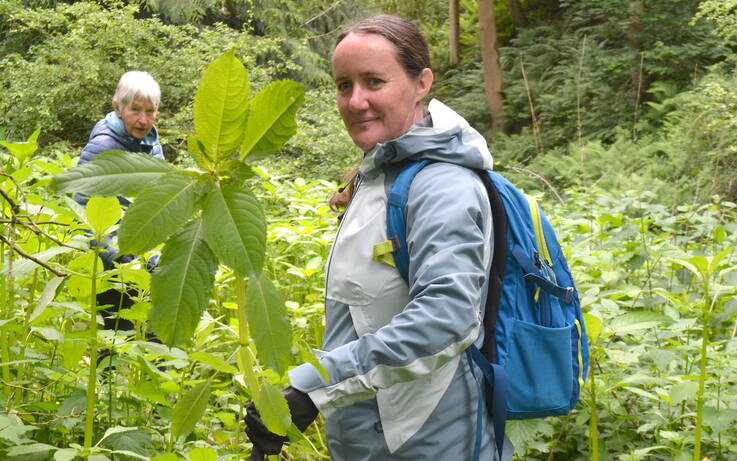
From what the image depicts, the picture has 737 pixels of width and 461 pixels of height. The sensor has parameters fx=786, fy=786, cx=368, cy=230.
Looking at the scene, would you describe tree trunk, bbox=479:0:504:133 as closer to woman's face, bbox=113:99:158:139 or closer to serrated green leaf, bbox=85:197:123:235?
woman's face, bbox=113:99:158:139

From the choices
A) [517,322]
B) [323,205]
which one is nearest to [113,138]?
[323,205]

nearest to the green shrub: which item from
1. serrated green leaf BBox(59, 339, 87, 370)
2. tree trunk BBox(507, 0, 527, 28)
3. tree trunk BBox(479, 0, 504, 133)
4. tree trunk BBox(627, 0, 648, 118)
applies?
tree trunk BBox(479, 0, 504, 133)

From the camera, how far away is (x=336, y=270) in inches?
70.6

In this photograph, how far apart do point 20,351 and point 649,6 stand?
1426 centimetres

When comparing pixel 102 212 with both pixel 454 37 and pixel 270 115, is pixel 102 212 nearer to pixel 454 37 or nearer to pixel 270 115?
pixel 270 115

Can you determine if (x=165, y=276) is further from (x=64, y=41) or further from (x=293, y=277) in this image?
(x=64, y=41)

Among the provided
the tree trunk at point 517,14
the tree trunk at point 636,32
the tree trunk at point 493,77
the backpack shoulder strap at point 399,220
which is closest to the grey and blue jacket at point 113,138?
the backpack shoulder strap at point 399,220

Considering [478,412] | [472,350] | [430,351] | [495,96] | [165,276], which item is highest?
[165,276]

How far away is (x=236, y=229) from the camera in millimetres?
912

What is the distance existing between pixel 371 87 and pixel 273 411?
3.13 ft

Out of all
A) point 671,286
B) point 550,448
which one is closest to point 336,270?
point 550,448

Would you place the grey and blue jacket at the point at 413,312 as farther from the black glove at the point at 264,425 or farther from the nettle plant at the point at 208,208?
the nettle plant at the point at 208,208

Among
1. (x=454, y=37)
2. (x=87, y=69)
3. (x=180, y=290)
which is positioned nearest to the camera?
(x=180, y=290)

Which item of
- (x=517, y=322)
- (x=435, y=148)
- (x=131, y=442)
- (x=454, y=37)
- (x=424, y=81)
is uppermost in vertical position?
(x=424, y=81)
